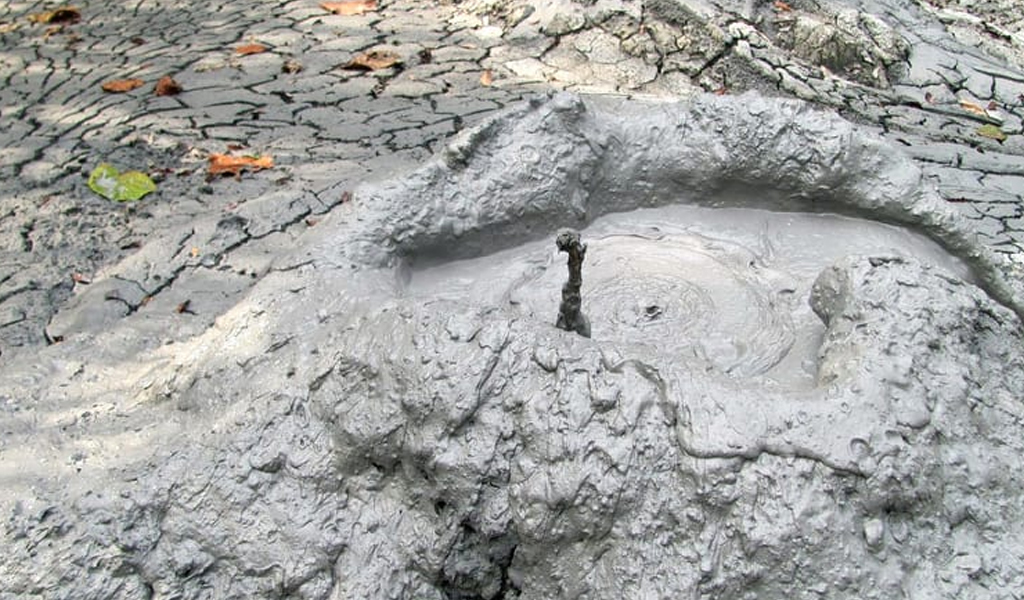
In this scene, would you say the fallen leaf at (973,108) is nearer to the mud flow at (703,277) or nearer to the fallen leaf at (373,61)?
the mud flow at (703,277)

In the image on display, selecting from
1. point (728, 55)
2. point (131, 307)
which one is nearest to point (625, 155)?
point (131, 307)

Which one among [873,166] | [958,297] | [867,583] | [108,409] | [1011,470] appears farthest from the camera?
[873,166]

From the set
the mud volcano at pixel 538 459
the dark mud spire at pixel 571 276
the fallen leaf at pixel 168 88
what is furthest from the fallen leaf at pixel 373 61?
the dark mud spire at pixel 571 276

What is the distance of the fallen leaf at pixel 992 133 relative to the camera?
14.0ft

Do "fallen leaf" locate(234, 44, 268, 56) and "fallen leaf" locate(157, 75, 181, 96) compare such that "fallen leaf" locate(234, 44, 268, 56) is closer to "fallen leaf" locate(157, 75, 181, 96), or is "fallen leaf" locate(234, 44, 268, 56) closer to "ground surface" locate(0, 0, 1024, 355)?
"ground surface" locate(0, 0, 1024, 355)

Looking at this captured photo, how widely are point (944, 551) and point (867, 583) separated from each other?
0.51 feet

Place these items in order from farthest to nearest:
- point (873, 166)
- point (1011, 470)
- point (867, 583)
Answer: point (873, 166) → point (1011, 470) → point (867, 583)

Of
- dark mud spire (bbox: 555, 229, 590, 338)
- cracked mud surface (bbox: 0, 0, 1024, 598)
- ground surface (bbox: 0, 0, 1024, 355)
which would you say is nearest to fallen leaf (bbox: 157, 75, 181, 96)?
ground surface (bbox: 0, 0, 1024, 355)

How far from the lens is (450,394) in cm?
154

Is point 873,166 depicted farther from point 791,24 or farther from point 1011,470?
point 791,24

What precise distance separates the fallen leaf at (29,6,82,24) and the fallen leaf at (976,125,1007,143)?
4.79m

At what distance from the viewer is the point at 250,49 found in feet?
16.1

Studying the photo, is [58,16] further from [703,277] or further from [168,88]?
[703,277]

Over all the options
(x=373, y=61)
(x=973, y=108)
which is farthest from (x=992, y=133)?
(x=373, y=61)
